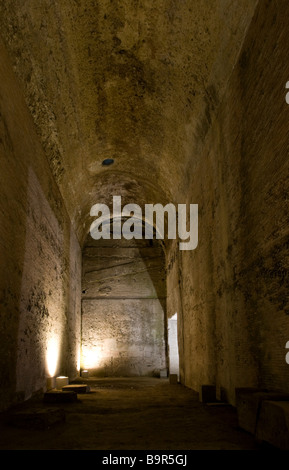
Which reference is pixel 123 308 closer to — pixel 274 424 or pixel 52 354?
pixel 52 354

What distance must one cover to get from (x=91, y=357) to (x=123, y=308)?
205 cm

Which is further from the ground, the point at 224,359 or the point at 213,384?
the point at 224,359

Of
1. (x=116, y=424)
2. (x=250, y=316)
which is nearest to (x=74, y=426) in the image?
(x=116, y=424)

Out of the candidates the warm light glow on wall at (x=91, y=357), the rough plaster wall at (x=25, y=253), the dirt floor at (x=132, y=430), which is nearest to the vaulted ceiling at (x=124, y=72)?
the rough plaster wall at (x=25, y=253)

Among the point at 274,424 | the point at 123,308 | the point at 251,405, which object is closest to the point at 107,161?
the point at 123,308

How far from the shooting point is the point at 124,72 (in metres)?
7.46

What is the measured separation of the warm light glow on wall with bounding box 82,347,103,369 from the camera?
560 inches

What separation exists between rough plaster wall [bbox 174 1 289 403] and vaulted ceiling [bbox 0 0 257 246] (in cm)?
56

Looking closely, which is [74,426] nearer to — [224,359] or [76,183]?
[224,359]

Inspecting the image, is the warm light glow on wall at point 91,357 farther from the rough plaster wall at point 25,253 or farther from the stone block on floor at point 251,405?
the stone block on floor at point 251,405

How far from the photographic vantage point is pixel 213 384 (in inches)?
266

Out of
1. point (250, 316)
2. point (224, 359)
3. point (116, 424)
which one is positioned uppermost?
point (250, 316)

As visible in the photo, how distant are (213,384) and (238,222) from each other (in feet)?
9.72

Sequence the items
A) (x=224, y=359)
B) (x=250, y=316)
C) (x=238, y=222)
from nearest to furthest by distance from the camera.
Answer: (x=250, y=316)
(x=238, y=222)
(x=224, y=359)
